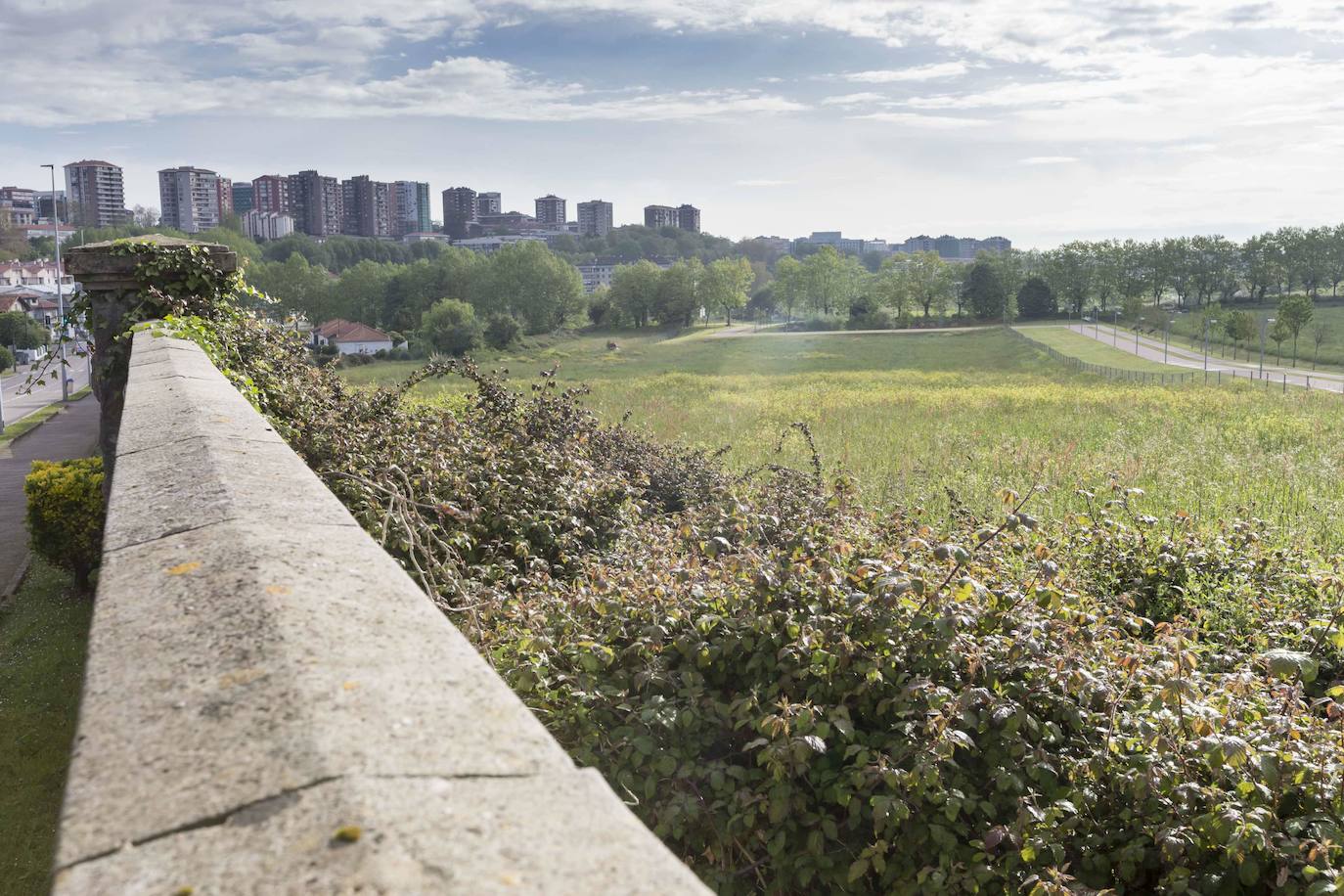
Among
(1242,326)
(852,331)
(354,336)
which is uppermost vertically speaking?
(1242,326)

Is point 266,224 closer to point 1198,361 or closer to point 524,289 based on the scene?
point 524,289

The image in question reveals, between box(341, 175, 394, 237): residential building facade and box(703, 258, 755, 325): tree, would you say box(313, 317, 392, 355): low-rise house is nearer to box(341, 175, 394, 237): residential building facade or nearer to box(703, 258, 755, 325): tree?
box(703, 258, 755, 325): tree

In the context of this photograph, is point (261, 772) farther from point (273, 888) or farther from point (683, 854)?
point (683, 854)

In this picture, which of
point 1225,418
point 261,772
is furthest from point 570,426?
point 1225,418

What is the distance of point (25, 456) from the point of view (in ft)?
73.1

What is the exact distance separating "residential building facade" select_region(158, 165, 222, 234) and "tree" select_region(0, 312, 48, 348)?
118781mm

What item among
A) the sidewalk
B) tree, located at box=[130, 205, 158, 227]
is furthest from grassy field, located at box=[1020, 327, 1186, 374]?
tree, located at box=[130, 205, 158, 227]

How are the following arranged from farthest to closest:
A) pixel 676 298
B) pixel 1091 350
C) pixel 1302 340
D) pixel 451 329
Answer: pixel 676 298 < pixel 1302 340 < pixel 451 329 < pixel 1091 350

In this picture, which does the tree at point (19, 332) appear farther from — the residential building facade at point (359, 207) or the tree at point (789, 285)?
the residential building facade at point (359, 207)

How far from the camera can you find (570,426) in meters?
8.49

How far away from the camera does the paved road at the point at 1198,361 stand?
3907 centimetres

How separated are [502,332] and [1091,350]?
36.7m

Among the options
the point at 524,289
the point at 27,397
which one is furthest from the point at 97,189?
the point at 27,397

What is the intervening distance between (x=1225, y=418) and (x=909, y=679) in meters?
19.8
